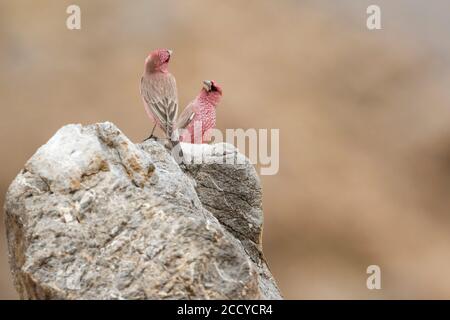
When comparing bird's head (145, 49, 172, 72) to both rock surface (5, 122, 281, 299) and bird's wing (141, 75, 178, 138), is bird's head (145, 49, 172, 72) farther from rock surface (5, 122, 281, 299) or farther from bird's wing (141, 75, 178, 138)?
rock surface (5, 122, 281, 299)

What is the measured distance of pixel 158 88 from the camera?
13.3 ft

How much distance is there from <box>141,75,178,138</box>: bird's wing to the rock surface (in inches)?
30.7

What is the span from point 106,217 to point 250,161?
137 centimetres

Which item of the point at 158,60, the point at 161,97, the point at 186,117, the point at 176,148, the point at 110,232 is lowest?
the point at 110,232

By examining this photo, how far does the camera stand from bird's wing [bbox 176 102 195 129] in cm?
412

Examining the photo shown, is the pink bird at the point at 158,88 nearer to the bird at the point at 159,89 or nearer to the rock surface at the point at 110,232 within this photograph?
the bird at the point at 159,89

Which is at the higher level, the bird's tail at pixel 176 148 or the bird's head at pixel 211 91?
the bird's head at pixel 211 91

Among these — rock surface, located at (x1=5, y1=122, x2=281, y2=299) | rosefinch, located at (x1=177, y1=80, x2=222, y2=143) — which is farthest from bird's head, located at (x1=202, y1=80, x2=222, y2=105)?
rock surface, located at (x1=5, y1=122, x2=281, y2=299)

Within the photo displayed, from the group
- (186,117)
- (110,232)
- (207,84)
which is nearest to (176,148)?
(186,117)

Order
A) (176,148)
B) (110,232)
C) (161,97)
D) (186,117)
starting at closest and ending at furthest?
(110,232), (176,148), (161,97), (186,117)

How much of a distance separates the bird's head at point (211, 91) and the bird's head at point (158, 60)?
26 centimetres

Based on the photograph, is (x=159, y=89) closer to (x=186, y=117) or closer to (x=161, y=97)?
(x=161, y=97)

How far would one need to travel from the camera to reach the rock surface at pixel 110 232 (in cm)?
263

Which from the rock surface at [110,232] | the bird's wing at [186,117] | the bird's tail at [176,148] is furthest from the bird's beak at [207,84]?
the rock surface at [110,232]
